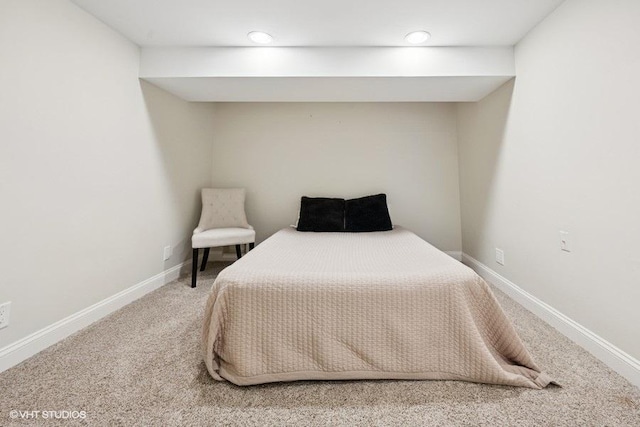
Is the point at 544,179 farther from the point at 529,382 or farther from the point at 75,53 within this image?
the point at 75,53

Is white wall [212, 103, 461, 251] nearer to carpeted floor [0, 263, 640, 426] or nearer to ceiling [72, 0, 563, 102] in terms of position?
ceiling [72, 0, 563, 102]

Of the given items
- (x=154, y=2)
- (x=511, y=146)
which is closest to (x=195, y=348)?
(x=154, y=2)

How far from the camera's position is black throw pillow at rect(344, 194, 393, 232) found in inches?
100

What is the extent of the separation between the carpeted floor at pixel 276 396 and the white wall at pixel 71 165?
0.41m

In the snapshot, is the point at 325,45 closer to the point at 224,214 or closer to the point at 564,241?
the point at 224,214

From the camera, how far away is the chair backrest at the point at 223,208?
103 inches

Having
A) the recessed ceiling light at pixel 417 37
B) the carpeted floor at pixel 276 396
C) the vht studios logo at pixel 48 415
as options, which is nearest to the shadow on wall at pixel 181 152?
the carpeted floor at pixel 276 396

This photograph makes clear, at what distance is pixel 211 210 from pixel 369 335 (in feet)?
7.30

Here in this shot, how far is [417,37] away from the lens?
1.76 meters

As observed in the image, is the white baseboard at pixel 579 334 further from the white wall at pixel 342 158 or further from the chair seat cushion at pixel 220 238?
the chair seat cushion at pixel 220 238

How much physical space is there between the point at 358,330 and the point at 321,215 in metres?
1.62

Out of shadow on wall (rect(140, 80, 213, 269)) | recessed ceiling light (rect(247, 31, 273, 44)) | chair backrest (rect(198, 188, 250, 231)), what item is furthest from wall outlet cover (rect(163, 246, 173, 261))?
recessed ceiling light (rect(247, 31, 273, 44))

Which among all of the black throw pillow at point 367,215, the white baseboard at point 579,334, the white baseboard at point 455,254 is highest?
the black throw pillow at point 367,215

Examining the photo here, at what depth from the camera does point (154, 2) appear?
1.47m
